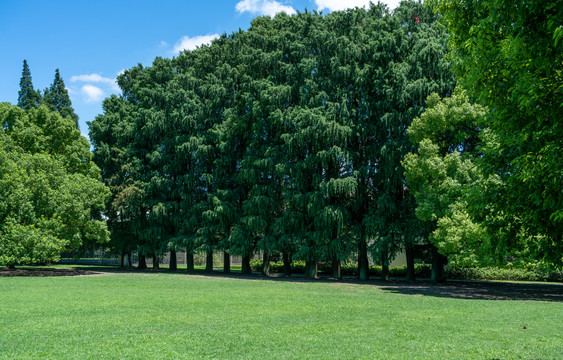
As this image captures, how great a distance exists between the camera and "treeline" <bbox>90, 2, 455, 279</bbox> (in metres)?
25.8

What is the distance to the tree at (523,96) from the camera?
4.71m

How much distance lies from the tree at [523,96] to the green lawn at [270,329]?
268 cm

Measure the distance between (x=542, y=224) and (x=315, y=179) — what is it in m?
21.6

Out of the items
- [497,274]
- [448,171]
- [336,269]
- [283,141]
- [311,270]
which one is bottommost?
[497,274]

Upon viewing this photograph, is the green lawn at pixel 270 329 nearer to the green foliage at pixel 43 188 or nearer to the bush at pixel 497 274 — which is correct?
the green foliage at pixel 43 188

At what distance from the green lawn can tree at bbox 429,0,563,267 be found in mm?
2677

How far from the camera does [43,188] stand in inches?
994

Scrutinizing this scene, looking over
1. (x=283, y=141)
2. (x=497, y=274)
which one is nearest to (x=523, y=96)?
(x=283, y=141)


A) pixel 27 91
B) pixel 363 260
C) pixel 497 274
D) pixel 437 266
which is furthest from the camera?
pixel 27 91

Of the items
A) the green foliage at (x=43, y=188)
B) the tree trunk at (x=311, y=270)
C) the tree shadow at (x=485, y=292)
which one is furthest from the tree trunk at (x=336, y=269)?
the green foliage at (x=43, y=188)

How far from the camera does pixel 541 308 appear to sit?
13031mm

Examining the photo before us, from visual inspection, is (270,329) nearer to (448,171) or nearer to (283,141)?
(448,171)

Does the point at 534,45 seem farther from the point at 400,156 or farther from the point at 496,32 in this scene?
the point at 400,156

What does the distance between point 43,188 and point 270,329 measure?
22092mm
